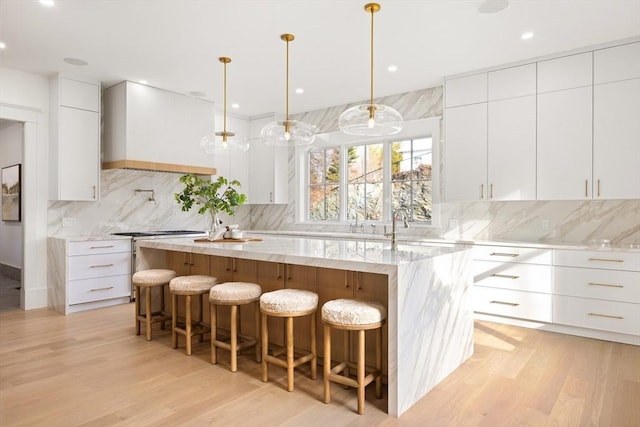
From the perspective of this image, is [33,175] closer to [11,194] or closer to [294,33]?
[11,194]

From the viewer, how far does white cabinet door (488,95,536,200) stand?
4.30 metres

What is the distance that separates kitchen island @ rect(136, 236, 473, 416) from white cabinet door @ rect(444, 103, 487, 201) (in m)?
1.72

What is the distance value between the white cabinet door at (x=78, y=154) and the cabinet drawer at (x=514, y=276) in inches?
184

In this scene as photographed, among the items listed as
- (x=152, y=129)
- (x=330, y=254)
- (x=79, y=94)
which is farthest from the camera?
(x=152, y=129)

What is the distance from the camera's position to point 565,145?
4.10m

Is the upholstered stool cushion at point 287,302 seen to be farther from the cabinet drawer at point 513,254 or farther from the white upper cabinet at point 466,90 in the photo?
the white upper cabinet at point 466,90

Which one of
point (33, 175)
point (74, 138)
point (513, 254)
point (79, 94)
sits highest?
point (79, 94)

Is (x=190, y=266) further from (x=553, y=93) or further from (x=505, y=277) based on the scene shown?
(x=553, y=93)

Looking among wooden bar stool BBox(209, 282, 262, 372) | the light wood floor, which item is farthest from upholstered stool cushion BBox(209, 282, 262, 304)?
the light wood floor

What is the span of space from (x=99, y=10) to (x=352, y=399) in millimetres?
3496

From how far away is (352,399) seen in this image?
2.54 meters

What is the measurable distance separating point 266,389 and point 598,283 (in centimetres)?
309

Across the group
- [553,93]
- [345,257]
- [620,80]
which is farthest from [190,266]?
[620,80]

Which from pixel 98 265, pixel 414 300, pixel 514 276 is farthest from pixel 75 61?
pixel 514 276
